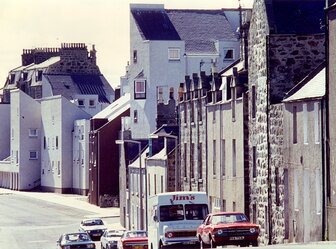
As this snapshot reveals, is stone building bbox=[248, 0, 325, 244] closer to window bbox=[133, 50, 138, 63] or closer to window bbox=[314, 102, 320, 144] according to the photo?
window bbox=[314, 102, 320, 144]

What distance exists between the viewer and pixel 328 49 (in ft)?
167

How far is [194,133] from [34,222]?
3974 cm

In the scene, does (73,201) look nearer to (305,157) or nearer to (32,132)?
(32,132)

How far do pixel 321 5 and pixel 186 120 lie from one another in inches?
813

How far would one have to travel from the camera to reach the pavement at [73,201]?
119 m

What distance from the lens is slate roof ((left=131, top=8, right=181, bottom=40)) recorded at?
120062mm

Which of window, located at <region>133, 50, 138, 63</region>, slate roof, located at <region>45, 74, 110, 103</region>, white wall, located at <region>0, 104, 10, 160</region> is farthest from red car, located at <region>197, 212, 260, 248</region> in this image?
white wall, located at <region>0, 104, 10, 160</region>

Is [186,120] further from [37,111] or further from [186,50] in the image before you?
[37,111]

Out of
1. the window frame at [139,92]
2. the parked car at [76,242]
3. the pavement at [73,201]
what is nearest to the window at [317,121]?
the parked car at [76,242]

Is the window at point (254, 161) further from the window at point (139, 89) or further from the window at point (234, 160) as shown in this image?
the window at point (139, 89)

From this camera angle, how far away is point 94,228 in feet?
314

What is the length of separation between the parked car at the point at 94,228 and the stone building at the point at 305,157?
3953cm

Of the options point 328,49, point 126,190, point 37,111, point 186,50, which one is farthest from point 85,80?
point 328,49

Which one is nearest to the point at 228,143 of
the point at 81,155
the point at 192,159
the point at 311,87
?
the point at 192,159
